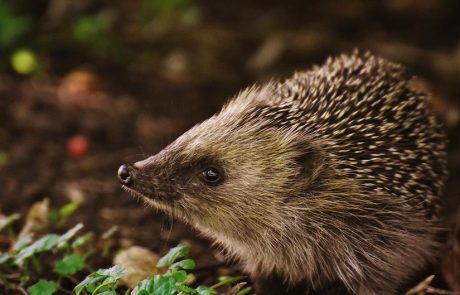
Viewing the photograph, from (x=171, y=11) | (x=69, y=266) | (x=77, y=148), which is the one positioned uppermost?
(x=171, y=11)

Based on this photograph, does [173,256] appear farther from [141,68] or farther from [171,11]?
[171,11]

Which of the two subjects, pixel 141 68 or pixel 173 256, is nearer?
pixel 173 256

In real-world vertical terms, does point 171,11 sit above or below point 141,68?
above

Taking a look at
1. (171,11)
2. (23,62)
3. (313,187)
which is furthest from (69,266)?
(171,11)

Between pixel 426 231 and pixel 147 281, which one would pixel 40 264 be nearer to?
pixel 147 281

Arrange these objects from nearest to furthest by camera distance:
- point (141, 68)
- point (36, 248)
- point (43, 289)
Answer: point (43, 289), point (36, 248), point (141, 68)

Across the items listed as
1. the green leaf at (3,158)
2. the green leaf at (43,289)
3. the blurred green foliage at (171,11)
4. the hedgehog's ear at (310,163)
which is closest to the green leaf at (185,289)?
the green leaf at (43,289)

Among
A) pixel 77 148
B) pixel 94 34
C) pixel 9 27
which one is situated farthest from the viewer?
pixel 94 34
